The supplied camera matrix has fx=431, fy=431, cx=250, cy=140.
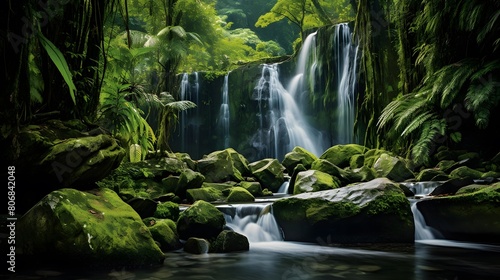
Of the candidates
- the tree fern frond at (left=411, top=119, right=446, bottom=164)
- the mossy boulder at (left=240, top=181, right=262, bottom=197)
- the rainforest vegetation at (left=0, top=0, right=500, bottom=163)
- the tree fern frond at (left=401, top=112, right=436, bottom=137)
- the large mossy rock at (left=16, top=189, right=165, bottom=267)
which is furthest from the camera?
the mossy boulder at (left=240, top=181, right=262, bottom=197)

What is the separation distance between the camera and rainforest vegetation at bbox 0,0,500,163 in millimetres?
4176

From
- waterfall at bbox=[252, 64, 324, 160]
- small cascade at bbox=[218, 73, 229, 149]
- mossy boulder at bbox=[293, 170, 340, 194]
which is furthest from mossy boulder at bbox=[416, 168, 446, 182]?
small cascade at bbox=[218, 73, 229, 149]

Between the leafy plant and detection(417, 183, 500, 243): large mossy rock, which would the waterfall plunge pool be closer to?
detection(417, 183, 500, 243): large mossy rock

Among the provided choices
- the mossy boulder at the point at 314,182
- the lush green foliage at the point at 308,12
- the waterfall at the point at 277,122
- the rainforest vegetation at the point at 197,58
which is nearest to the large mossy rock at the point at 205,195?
the rainforest vegetation at the point at 197,58

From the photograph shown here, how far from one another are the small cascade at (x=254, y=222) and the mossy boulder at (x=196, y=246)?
47.4 inches

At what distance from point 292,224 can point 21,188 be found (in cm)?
343

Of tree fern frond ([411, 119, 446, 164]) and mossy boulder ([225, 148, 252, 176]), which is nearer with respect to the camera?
tree fern frond ([411, 119, 446, 164])

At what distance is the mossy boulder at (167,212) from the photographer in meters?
6.03

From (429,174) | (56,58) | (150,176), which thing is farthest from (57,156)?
(429,174)

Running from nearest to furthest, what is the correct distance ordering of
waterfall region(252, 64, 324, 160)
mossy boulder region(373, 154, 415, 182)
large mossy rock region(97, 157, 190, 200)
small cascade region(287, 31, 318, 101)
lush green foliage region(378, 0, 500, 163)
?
large mossy rock region(97, 157, 190, 200) < lush green foliage region(378, 0, 500, 163) < mossy boulder region(373, 154, 415, 182) < small cascade region(287, 31, 318, 101) < waterfall region(252, 64, 324, 160)

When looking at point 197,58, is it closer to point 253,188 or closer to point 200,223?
point 253,188

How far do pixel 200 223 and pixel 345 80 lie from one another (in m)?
11.2

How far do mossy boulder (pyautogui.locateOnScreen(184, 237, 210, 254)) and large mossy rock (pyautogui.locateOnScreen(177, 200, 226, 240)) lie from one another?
A: 0.26 m

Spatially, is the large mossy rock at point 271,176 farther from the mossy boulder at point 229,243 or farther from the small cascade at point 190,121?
the small cascade at point 190,121
